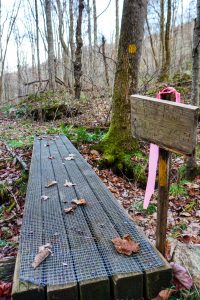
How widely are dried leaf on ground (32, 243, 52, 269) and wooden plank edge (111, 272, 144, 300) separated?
0.59m

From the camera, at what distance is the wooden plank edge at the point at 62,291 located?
2.05 meters

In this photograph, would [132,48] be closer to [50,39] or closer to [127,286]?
[127,286]

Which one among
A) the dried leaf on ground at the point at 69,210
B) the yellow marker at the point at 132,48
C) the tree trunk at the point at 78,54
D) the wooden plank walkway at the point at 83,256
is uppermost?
the tree trunk at the point at 78,54

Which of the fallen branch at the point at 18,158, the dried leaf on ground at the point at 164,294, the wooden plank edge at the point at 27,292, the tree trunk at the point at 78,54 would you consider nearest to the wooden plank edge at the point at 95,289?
the wooden plank edge at the point at 27,292

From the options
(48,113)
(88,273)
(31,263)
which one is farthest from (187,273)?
(48,113)

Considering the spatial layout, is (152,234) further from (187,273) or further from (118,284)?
(118,284)

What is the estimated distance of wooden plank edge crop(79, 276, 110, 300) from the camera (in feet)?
6.88

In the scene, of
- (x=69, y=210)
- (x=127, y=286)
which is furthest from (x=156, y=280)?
(x=69, y=210)

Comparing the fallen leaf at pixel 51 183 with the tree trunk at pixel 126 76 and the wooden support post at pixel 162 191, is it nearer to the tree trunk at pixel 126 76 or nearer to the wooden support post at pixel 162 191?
the wooden support post at pixel 162 191

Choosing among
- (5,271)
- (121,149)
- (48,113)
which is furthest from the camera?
(48,113)

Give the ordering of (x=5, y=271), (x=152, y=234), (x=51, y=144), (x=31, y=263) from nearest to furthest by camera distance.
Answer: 1. (x=31, y=263)
2. (x=5, y=271)
3. (x=152, y=234)
4. (x=51, y=144)

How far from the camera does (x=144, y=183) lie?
5.80 meters

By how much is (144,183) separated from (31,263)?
376 cm

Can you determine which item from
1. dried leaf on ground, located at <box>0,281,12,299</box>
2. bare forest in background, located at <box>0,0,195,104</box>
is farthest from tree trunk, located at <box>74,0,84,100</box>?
dried leaf on ground, located at <box>0,281,12,299</box>
